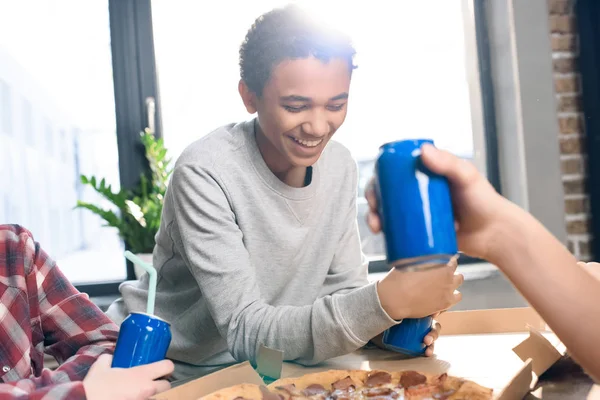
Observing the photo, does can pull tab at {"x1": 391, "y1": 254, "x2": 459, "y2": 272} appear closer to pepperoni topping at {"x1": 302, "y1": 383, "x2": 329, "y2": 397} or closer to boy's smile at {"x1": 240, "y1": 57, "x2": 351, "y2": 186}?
pepperoni topping at {"x1": 302, "y1": 383, "x2": 329, "y2": 397}

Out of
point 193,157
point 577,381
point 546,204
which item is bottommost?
point 577,381

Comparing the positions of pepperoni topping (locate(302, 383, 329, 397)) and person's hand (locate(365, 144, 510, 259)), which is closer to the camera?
person's hand (locate(365, 144, 510, 259))

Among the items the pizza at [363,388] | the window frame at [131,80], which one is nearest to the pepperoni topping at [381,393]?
the pizza at [363,388]

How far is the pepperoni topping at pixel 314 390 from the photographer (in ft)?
2.37

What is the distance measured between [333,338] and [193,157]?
0.41 m

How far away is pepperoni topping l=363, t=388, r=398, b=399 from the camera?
70 cm

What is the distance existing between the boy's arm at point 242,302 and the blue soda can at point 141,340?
0.87ft

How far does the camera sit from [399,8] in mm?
2676

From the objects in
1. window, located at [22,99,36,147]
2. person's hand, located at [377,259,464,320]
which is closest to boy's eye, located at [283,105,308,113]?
person's hand, located at [377,259,464,320]

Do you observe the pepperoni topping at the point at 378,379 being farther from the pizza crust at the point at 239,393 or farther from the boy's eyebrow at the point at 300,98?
the boy's eyebrow at the point at 300,98

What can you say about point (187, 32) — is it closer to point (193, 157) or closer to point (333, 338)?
point (193, 157)

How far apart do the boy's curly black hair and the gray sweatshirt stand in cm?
14

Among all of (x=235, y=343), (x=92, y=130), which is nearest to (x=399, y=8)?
(x=92, y=130)

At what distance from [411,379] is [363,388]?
0.18 ft
